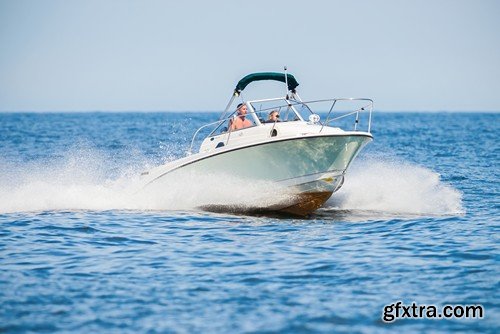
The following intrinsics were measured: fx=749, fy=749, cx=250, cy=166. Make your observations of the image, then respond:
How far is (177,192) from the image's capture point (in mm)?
15703

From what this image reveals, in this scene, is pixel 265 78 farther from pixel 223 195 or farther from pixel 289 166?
pixel 223 195

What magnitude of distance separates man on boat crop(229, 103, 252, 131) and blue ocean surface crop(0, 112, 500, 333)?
1275 millimetres

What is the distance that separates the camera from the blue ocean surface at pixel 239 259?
807 centimetres

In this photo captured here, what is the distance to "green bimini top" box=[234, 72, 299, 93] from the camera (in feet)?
52.1

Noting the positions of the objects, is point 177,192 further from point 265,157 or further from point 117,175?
point 117,175

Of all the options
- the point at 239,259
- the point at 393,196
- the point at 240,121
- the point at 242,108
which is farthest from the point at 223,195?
the point at 239,259

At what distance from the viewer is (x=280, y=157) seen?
47.6 feet

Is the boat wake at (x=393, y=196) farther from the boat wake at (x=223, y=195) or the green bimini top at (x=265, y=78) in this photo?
the green bimini top at (x=265, y=78)

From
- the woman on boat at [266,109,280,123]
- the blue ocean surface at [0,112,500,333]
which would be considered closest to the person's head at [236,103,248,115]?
the woman on boat at [266,109,280,123]

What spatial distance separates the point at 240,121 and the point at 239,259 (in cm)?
525

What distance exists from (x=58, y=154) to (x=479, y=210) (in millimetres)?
22450

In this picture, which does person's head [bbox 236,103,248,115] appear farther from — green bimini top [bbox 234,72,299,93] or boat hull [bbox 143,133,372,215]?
boat hull [bbox 143,133,372,215]

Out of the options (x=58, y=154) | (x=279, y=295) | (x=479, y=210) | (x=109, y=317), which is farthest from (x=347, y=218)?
(x=58, y=154)

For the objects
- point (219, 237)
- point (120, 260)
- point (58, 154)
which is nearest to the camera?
point (120, 260)
